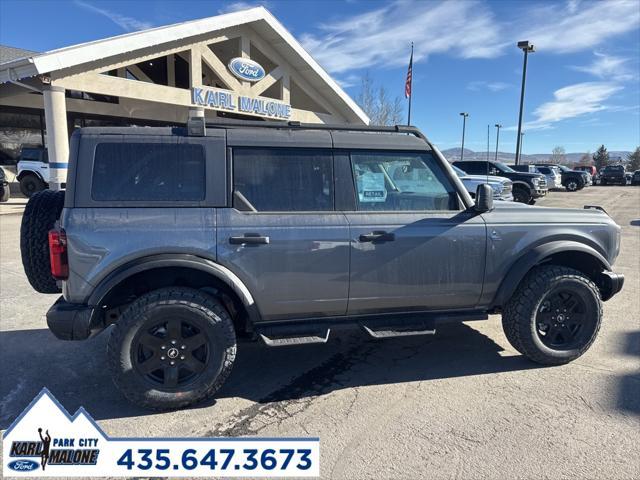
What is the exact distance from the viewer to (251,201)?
319 centimetres

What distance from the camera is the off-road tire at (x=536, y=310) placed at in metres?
3.60

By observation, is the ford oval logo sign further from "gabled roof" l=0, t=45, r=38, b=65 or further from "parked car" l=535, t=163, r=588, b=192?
"parked car" l=535, t=163, r=588, b=192

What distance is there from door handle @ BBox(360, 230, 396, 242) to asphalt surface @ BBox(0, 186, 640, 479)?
1155mm

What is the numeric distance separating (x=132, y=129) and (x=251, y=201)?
38.4 inches

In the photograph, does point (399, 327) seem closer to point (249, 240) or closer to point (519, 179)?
point (249, 240)

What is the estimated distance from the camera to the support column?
12.4m

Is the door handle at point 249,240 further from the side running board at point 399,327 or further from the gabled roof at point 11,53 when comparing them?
the gabled roof at point 11,53

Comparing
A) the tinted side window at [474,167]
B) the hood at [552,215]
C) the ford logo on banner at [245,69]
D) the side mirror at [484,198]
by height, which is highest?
the ford logo on banner at [245,69]

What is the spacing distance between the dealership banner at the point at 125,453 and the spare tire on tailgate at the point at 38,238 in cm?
100

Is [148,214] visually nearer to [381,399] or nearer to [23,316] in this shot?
[381,399]

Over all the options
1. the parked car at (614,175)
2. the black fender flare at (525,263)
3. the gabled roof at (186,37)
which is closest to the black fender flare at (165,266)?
the black fender flare at (525,263)

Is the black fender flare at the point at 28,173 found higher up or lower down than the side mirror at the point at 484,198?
higher up

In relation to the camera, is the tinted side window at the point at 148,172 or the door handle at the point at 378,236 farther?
the door handle at the point at 378,236

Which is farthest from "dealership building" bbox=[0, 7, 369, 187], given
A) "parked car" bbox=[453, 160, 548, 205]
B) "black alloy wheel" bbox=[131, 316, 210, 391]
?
"black alloy wheel" bbox=[131, 316, 210, 391]
